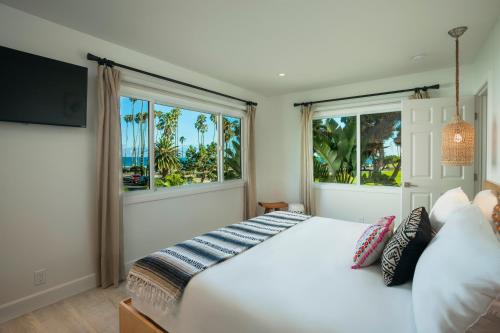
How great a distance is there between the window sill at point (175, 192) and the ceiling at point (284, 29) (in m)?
1.59

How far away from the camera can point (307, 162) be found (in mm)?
4316

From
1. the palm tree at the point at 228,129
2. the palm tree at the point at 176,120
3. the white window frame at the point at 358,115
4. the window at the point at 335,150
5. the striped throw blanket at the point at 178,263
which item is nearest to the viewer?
the striped throw blanket at the point at 178,263

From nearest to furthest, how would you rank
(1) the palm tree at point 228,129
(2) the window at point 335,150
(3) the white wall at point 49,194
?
(3) the white wall at point 49,194 < (1) the palm tree at point 228,129 < (2) the window at point 335,150

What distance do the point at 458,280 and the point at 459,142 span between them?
5.70 feet

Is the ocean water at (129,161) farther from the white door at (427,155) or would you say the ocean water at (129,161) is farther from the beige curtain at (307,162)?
the white door at (427,155)

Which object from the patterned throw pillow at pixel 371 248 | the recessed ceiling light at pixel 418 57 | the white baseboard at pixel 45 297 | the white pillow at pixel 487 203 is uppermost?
the recessed ceiling light at pixel 418 57

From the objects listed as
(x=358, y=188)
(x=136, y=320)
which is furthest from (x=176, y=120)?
(x=358, y=188)

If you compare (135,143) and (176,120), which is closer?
(135,143)

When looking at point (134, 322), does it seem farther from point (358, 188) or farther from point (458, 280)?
point (358, 188)

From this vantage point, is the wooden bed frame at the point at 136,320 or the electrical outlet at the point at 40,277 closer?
the wooden bed frame at the point at 136,320

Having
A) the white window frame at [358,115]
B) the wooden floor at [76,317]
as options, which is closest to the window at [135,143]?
the wooden floor at [76,317]

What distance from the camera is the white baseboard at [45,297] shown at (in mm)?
1963

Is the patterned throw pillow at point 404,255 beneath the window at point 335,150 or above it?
beneath

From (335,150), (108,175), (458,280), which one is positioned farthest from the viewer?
(335,150)
